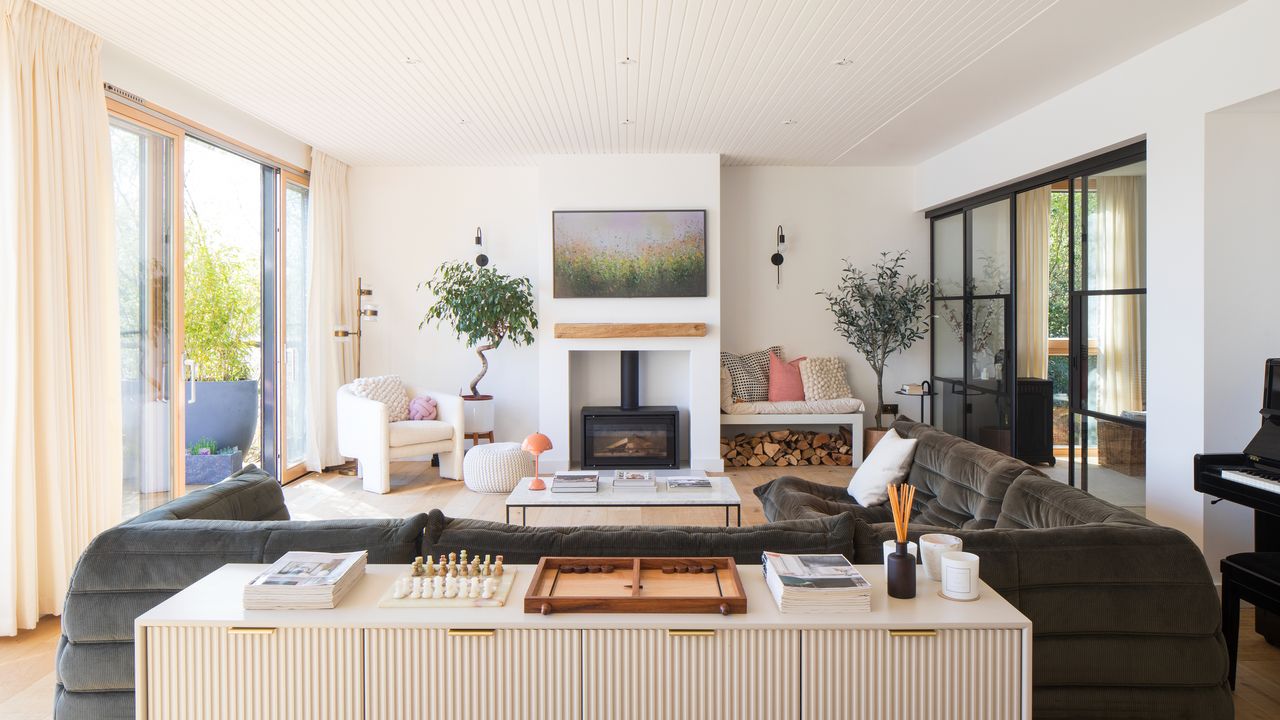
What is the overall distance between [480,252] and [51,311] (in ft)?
12.2

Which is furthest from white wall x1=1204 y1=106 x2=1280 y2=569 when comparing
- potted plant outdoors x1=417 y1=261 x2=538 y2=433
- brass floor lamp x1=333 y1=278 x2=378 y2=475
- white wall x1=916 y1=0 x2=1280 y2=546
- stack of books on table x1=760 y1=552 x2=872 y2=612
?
brass floor lamp x1=333 y1=278 x2=378 y2=475

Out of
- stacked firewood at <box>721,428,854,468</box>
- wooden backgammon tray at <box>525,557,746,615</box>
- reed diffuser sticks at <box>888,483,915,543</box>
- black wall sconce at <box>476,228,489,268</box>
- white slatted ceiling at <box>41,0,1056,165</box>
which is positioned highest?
white slatted ceiling at <box>41,0,1056,165</box>

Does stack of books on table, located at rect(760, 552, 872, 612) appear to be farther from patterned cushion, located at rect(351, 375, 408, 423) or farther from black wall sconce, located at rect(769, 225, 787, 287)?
black wall sconce, located at rect(769, 225, 787, 287)

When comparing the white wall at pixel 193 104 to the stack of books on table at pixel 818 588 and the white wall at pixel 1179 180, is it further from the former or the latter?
the white wall at pixel 1179 180

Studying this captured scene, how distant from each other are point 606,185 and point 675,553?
470 cm

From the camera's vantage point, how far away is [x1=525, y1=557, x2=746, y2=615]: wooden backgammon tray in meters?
1.55

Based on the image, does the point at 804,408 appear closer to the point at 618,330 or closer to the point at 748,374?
the point at 748,374

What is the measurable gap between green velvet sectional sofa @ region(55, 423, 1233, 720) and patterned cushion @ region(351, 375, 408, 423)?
151 inches

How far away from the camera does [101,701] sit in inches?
74.9

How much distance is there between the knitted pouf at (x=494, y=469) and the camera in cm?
546

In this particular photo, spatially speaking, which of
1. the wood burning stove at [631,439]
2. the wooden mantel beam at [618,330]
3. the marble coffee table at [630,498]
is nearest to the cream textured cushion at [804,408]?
the wood burning stove at [631,439]

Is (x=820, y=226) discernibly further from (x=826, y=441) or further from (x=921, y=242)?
(x=826, y=441)

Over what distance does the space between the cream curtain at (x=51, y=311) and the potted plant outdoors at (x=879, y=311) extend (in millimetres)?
5396

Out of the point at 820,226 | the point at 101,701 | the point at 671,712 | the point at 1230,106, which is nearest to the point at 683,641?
the point at 671,712
